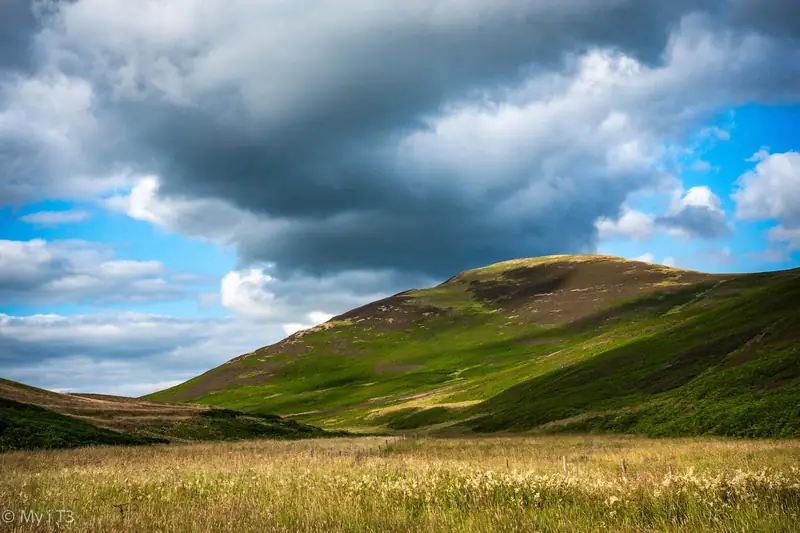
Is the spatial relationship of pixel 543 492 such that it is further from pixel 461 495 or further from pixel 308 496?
pixel 308 496

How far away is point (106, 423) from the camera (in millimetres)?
55656

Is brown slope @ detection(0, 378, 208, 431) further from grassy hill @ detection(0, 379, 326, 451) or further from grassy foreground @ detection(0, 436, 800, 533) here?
grassy foreground @ detection(0, 436, 800, 533)

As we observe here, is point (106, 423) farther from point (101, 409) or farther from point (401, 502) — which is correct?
point (401, 502)

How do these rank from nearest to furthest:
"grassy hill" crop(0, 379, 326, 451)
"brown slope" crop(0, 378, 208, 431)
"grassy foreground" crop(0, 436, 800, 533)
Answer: "grassy foreground" crop(0, 436, 800, 533) → "grassy hill" crop(0, 379, 326, 451) → "brown slope" crop(0, 378, 208, 431)

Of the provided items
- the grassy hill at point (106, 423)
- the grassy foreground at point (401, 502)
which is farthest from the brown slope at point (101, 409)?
the grassy foreground at point (401, 502)

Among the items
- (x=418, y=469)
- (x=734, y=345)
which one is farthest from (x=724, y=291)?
(x=418, y=469)

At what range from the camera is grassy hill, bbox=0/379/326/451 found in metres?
41.8

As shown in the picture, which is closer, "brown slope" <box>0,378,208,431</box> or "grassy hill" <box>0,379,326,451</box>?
"grassy hill" <box>0,379,326,451</box>

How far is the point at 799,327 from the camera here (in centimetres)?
6350

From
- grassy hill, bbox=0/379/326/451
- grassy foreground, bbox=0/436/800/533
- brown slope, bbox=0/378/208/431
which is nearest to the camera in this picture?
grassy foreground, bbox=0/436/800/533

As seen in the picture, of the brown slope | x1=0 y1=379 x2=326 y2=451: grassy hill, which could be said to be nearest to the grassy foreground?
x1=0 y1=379 x2=326 y2=451: grassy hill

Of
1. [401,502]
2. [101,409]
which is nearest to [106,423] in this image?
[101,409]

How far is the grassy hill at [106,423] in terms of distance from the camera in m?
41.8

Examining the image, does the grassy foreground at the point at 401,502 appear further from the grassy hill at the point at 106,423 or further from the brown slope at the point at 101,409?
the brown slope at the point at 101,409
